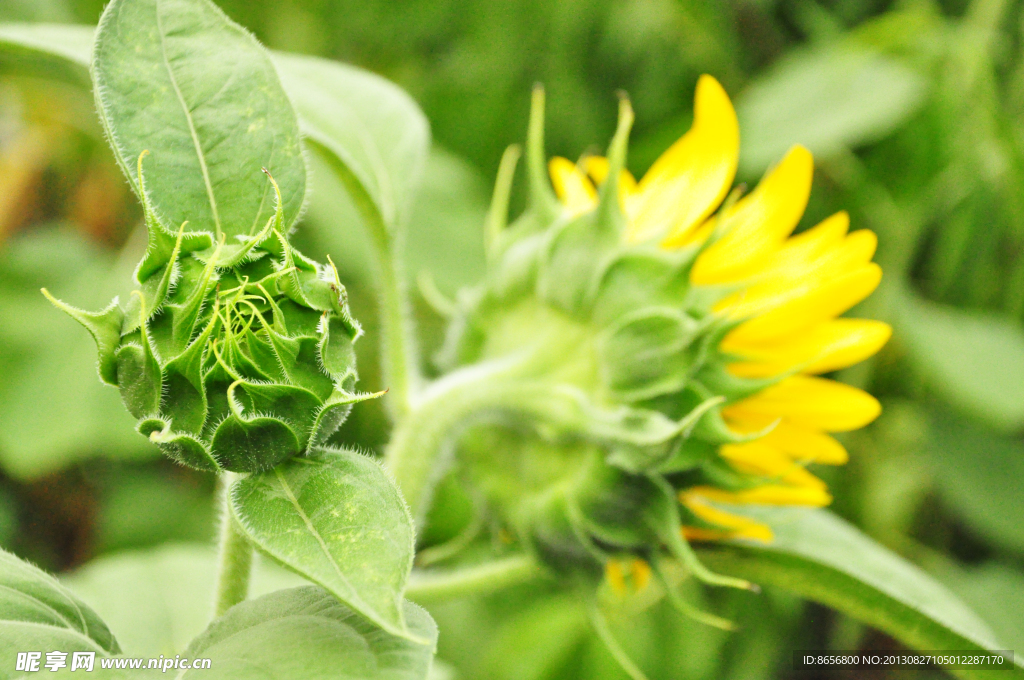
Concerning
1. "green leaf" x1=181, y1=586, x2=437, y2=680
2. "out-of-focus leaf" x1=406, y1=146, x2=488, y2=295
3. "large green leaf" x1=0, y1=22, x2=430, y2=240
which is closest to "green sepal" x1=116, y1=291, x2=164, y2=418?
"green leaf" x1=181, y1=586, x2=437, y2=680

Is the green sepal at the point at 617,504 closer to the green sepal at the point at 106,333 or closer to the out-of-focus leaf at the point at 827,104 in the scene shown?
the green sepal at the point at 106,333

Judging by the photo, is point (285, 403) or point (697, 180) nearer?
point (285, 403)

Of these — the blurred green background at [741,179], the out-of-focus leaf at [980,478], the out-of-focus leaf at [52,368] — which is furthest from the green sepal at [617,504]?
the out-of-focus leaf at [52,368]

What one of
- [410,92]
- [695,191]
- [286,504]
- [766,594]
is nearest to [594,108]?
[410,92]

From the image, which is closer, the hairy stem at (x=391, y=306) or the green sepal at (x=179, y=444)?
the green sepal at (x=179, y=444)

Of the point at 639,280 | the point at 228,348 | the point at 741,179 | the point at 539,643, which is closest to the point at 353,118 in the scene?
the point at 639,280

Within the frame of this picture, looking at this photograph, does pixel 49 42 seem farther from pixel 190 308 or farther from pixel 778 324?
pixel 778 324
